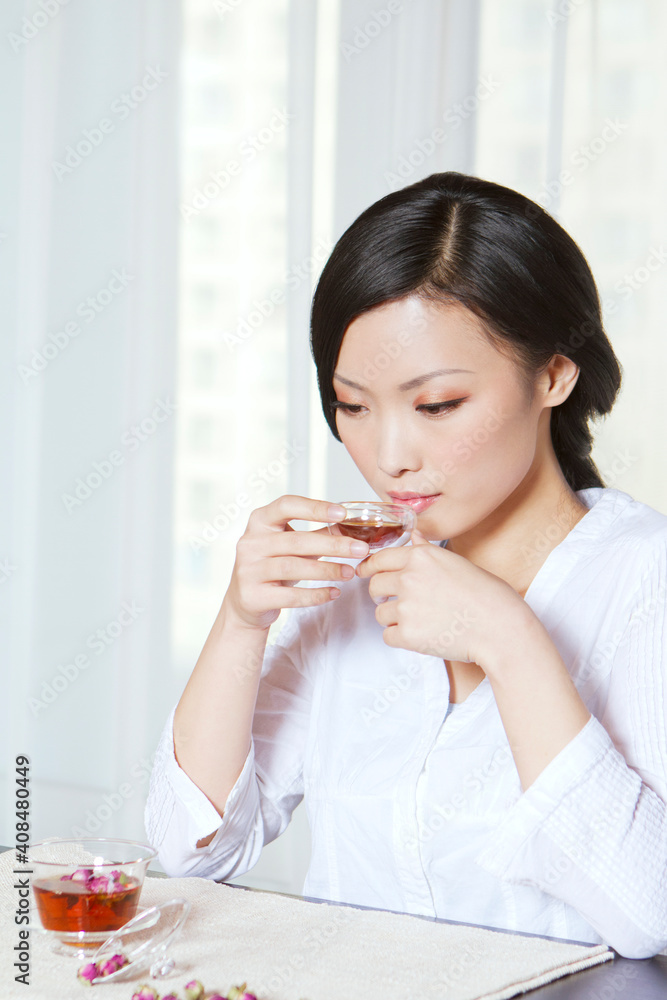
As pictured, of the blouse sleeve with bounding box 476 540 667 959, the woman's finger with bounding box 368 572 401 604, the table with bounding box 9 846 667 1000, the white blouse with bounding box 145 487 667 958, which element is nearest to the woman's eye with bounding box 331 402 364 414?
the woman's finger with bounding box 368 572 401 604

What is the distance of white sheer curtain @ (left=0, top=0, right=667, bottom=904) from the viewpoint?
3.13 meters

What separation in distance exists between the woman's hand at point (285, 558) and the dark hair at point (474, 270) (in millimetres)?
268

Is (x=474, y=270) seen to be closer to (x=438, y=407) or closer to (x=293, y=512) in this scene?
(x=438, y=407)

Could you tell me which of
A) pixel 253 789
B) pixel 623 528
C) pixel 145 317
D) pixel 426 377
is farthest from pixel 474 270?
pixel 145 317

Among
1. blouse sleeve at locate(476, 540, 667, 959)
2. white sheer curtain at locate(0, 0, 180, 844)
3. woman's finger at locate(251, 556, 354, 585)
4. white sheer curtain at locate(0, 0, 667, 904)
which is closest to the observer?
blouse sleeve at locate(476, 540, 667, 959)

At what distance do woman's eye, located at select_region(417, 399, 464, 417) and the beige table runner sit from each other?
24.5 inches

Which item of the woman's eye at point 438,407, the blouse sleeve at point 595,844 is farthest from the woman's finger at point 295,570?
the blouse sleeve at point 595,844

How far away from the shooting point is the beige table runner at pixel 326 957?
958mm

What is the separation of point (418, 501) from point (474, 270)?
1.05 ft

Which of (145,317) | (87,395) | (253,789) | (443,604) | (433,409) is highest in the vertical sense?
(145,317)

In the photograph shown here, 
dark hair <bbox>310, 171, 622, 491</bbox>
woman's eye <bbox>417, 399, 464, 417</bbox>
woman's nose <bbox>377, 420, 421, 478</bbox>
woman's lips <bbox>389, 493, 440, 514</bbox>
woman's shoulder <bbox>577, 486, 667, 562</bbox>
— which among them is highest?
dark hair <bbox>310, 171, 622, 491</bbox>

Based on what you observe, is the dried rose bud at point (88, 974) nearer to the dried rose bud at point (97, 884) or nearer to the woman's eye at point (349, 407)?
the dried rose bud at point (97, 884)

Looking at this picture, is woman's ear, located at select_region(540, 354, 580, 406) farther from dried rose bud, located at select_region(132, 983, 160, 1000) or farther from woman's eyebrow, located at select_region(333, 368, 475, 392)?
dried rose bud, located at select_region(132, 983, 160, 1000)

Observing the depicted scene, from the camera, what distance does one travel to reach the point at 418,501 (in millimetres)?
1446
